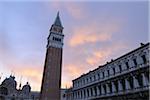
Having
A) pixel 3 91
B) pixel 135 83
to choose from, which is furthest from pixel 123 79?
pixel 3 91

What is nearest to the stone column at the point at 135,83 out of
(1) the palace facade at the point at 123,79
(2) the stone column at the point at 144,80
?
(1) the palace facade at the point at 123,79

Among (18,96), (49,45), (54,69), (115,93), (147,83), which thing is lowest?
(18,96)

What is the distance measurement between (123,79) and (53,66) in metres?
30.6

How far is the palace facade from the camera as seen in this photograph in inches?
1047

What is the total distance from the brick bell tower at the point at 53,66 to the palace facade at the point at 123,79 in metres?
13.2

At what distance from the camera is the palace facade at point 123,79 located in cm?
→ 2659

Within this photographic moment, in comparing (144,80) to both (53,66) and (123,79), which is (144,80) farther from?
(53,66)

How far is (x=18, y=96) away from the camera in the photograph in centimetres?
7131

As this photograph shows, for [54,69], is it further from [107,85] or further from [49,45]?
[107,85]

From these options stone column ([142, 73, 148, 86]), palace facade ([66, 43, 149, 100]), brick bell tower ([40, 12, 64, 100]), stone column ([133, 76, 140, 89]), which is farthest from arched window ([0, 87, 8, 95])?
stone column ([142, 73, 148, 86])

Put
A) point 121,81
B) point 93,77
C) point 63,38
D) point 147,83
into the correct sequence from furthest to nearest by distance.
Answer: point 63,38 < point 93,77 < point 121,81 < point 147,83

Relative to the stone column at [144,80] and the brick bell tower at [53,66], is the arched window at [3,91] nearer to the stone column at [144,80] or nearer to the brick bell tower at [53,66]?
the brick bell tower at [53,66]

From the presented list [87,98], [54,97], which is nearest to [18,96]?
[54,97]

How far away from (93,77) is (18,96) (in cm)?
4352
